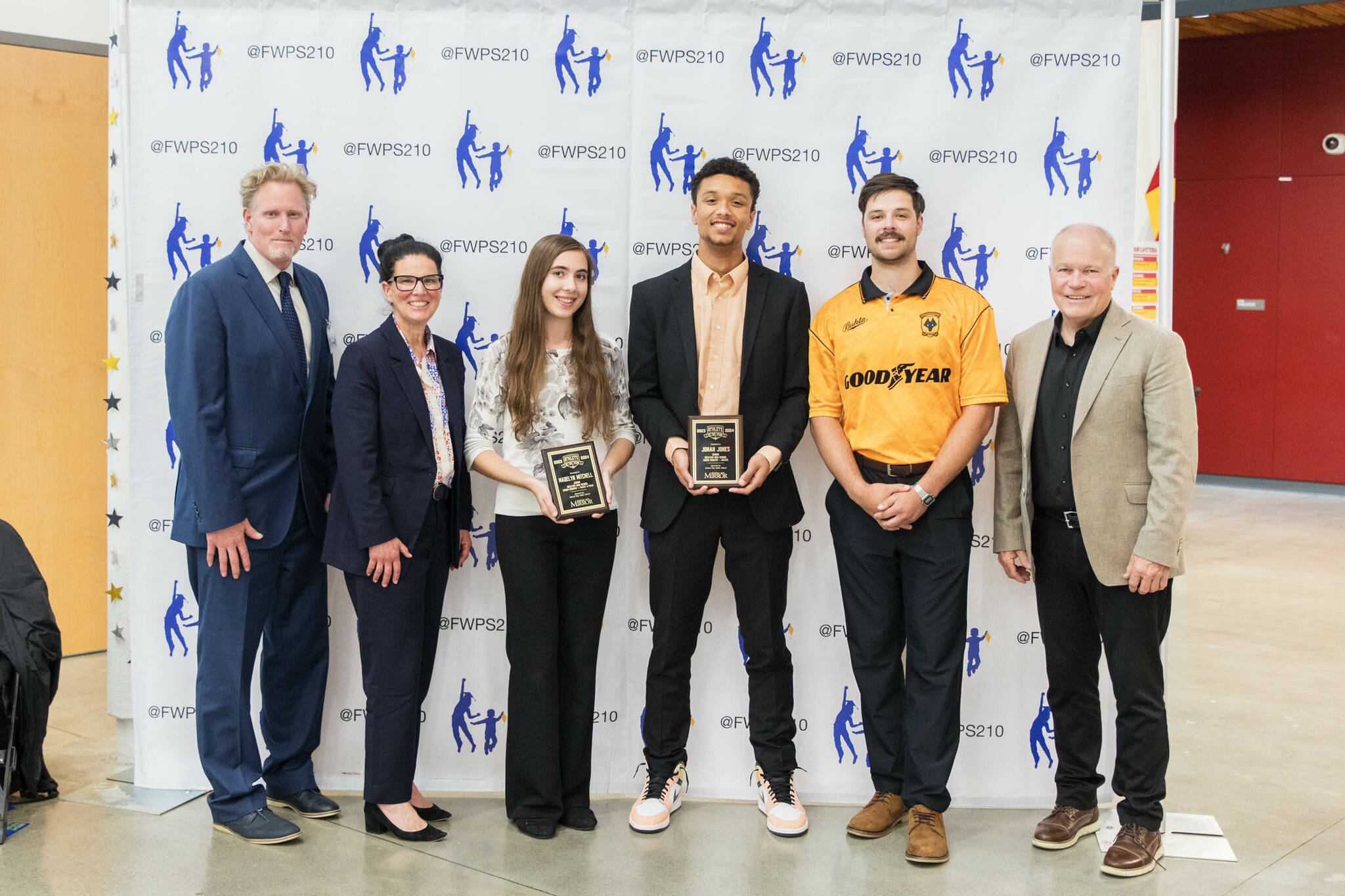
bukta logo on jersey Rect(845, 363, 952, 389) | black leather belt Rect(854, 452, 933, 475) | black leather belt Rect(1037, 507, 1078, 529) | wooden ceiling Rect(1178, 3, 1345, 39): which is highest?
wooden ceiling Rect(1178, 3, 1345, 39)

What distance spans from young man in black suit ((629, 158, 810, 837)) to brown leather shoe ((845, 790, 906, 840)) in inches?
6.4

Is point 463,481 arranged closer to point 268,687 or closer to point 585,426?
point 585,426

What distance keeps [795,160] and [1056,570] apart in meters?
1.52

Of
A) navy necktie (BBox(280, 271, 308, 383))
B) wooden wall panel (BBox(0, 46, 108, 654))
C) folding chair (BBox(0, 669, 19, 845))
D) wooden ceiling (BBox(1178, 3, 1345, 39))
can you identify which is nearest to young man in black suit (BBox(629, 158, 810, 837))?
navy necktie (BBox(280, 271, 308, 383))

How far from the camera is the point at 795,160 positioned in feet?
11.7

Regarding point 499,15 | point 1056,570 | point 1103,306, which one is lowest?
point 1056,570

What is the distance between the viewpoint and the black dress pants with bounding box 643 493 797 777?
3264mm

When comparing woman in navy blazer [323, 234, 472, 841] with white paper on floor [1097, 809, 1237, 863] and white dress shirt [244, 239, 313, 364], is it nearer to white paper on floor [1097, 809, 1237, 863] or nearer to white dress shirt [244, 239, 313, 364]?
white dress shirt [244, 239, 313, 364]

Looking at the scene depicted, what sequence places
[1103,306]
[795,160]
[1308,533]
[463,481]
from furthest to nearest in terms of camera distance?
[1308,533]
[795,160]
[463,481]
[1103,306]

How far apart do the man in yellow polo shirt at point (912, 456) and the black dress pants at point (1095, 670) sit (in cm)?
25

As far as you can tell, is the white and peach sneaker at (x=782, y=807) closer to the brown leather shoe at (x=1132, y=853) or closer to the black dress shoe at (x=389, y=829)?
the brown leather shoe at (x=1132, y=853)

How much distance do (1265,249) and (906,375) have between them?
372 inches

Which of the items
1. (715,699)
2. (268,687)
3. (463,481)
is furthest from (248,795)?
(715,699)

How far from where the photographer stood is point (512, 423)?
322 centimetres
